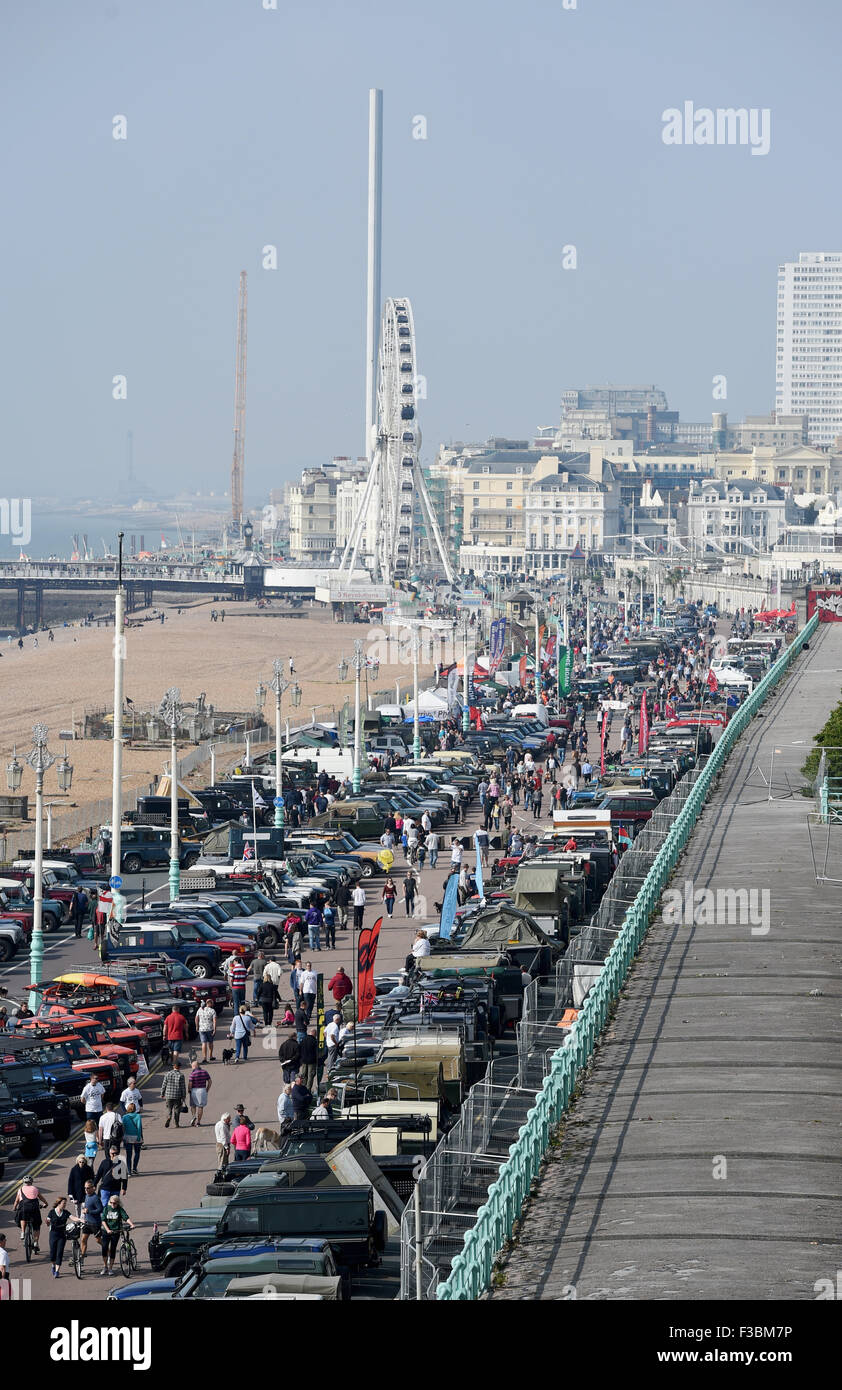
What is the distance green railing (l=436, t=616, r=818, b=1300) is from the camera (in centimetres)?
1441

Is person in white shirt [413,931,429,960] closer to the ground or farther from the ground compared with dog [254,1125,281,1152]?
farther from the ground

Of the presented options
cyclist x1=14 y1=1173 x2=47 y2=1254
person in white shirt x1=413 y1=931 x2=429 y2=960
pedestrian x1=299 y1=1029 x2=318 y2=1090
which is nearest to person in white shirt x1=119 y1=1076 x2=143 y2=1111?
pedestrian x1=299 y1=1029 x2=318 y2=1090

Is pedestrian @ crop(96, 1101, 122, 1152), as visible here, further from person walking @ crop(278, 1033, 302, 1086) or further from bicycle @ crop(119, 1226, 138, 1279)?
person walking @ crop(278, 1033, 302, 1086)

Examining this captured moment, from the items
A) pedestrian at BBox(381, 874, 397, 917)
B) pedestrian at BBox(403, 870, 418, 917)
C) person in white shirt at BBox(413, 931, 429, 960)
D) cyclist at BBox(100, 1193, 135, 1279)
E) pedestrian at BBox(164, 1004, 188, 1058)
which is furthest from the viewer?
pedestrian at BBox(403, 870, 418, 917)

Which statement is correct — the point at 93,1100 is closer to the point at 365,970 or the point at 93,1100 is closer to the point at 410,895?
the point at 365,970

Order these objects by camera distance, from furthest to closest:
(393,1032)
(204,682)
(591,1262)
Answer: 1. (204,682)
2. (393,1032)
3. (591,1262)

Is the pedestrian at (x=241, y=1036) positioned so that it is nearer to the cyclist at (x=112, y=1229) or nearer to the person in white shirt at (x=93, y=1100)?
the person in white shirt at (x=93, y=1100)

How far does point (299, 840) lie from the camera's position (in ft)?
144

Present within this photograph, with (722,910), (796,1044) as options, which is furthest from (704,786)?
(796,1044)

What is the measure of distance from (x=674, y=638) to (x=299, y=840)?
62.9m

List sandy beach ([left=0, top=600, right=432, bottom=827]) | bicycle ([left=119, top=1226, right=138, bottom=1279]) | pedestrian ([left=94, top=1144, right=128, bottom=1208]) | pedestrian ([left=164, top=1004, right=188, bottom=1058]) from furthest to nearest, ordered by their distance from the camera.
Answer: sandy beach ([left=0, top=600, right=432, bottom=827])
pedestrian ([left=164, top=1004, right=188, bottom=1058])
pedestrian ([left=94, top=1144, right=128, bottom=1208])
bicycle ([left=119, top=1226, right=138, bottom=1279])

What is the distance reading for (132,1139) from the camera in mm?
21578

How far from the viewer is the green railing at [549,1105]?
47.3ft
